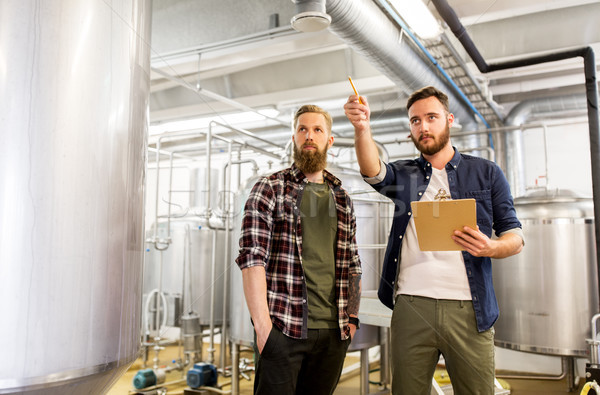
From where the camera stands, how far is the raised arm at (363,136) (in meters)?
1.46

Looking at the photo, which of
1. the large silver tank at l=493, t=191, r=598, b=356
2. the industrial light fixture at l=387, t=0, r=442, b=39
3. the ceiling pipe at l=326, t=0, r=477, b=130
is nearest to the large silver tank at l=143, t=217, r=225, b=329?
the ceiling pipe at l=326, t=0, r=477, b=130

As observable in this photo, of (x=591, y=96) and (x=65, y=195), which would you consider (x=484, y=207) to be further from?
(x=591, y=96)

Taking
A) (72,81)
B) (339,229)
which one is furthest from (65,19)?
(339,229)

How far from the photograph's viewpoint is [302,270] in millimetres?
1454

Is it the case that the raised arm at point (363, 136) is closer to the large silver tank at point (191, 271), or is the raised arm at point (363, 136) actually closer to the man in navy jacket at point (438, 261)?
the man in navy jacket at point (438, 261)

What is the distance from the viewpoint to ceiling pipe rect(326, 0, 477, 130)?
7.54ft

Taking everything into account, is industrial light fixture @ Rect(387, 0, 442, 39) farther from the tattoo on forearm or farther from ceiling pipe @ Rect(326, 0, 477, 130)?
the tattoo on forearm

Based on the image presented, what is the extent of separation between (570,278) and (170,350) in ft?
14.1

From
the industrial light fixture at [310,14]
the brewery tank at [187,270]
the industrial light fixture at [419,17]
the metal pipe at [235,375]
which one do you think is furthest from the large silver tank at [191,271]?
the industrial light fixture at [310,14]

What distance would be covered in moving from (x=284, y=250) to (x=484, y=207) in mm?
657

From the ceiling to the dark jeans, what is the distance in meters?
1.53

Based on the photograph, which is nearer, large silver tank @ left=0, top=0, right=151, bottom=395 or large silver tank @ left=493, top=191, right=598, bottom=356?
large silver tank @ left=0, top=0, right=151, bottom=395

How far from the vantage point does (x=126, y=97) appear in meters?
1.21

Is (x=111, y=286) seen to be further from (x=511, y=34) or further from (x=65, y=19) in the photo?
(x=511, y=34)
